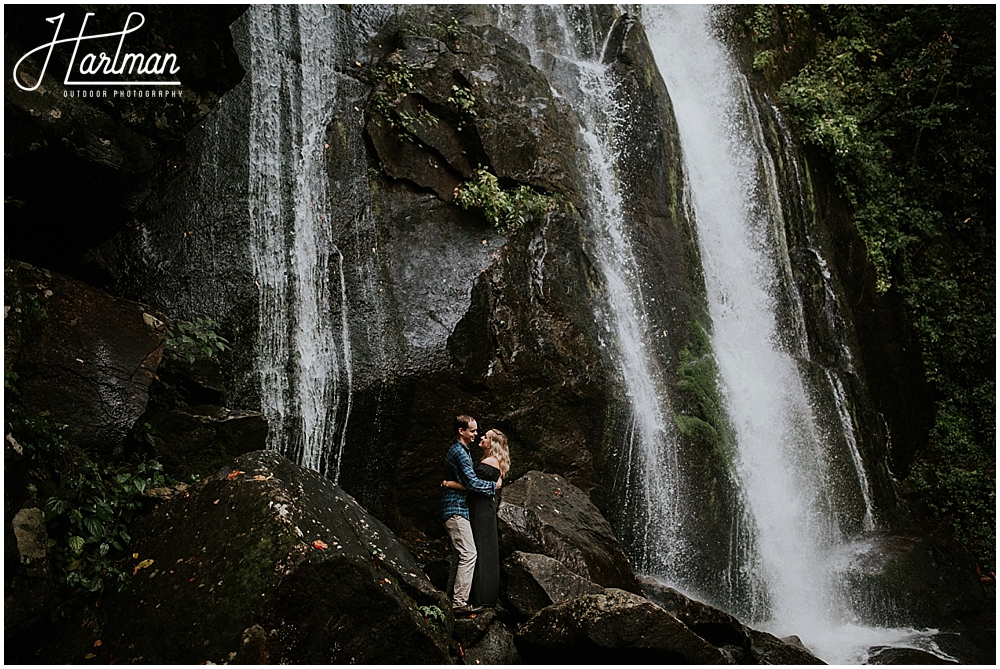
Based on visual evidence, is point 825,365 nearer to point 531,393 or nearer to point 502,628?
point 531,393

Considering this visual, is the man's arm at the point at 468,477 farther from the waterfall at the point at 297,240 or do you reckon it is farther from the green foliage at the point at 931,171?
the green foliage at the point at 931,171

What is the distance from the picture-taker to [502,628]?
16.7 feet

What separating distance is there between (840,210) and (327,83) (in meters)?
8.80

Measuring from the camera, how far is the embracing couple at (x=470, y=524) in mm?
5609

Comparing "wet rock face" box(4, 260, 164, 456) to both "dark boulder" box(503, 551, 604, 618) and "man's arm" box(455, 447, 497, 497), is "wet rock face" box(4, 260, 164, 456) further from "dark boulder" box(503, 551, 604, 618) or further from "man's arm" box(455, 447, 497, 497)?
"dark boulder" box(503, 551, 604, 618)

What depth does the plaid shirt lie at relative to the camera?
223 inches

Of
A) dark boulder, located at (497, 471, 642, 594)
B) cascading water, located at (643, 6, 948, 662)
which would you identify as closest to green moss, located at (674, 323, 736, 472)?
cascading water, located at (643, 6, 948, 662)

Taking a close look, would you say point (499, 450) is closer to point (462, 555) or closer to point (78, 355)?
point (462, 555)

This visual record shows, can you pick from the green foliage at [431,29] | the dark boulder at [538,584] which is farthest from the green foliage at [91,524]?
the green foliage at [431,29]

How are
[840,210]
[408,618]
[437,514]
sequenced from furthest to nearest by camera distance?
[840,210] → [437,514] → [408,618]

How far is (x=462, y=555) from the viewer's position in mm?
5617

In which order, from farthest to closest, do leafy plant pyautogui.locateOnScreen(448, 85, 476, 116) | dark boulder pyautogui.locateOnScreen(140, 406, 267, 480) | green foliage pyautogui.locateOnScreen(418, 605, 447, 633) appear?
1. leafy plant pyautogui.locateOnScreen(448, 85, 476, 116)
2. dark boulder pyautogui.locateOnScreen(140, 406, 267, 480)
3. green foliage pyautogui.locateOnScreen(418, 605, 447, 633)

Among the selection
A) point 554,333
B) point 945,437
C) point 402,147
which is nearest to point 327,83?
point 402,147

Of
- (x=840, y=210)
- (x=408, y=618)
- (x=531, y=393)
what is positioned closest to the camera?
(x=408, y=618)
